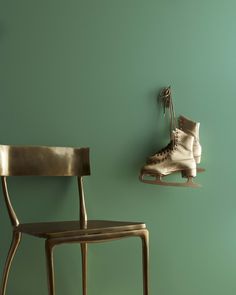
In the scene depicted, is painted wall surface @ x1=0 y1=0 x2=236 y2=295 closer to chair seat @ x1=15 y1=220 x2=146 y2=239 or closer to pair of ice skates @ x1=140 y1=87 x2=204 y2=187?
pair of ice skates @ x1=140 y1=87 x2=204 y2=187

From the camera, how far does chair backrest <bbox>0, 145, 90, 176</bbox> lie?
152 centimetres

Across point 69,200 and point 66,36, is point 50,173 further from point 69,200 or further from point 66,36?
point 66,36

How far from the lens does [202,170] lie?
1870 millimetres

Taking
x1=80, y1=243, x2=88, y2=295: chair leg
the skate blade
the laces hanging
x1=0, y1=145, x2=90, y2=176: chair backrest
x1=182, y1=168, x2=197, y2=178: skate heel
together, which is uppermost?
the laces hanging

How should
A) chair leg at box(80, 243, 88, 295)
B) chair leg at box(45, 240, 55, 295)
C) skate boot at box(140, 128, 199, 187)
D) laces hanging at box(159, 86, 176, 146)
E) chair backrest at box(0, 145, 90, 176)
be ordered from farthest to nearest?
laces hanging at box(159, 86, 176, 146), skate boot at box(140, 128, 199, 187), chair leg at box(80, 243, 88, 295), chair backrest at box(0, 145, 90, 176), chair leg at box(45, 240, 55, 295)

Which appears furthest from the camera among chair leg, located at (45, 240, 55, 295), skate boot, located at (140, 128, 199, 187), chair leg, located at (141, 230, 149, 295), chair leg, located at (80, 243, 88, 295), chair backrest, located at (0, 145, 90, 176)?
skate boot, located at (140, 128, 199, 187)

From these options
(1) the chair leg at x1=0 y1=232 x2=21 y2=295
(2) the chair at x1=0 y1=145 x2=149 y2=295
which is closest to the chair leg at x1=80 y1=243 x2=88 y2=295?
(2) the chair at x1=0 y1=145 x2=149 y2=295

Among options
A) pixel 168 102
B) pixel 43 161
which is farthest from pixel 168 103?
pixel 43 161

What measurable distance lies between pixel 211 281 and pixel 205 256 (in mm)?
111

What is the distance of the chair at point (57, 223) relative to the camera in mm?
1274

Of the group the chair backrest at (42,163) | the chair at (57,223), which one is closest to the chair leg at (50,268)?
the chair at (57,223)

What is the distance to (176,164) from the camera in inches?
69.1

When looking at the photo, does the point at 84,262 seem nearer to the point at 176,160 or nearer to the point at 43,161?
the point at 43,161

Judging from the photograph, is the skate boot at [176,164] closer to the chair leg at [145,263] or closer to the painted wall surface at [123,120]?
the painted wall surface at [123,120]
